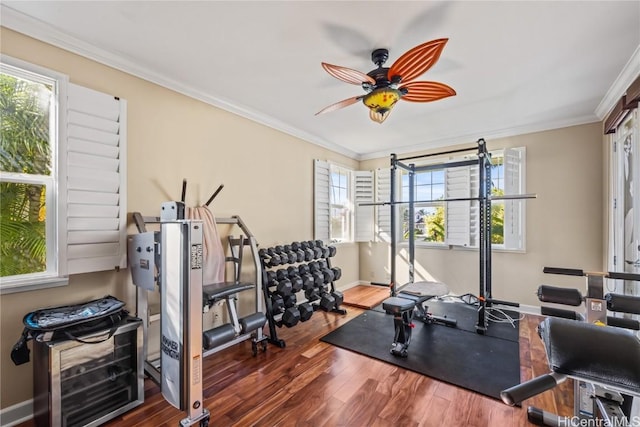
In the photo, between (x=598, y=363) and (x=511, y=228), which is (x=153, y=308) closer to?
(x=598, y=363)

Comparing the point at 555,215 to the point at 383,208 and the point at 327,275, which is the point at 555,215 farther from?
the point at 327,275

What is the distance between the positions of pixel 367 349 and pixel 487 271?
186 cm

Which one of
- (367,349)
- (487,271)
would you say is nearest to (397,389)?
(367,349)

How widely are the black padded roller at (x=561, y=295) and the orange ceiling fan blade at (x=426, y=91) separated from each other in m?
1.47

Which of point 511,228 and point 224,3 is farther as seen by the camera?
point 511,228

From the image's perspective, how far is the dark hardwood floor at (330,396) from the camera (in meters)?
1.77

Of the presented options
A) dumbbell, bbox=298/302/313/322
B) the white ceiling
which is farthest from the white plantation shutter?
dumbbell, bbox=298/302/313/322

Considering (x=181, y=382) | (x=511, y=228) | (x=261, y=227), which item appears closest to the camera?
(x=181, y=382)

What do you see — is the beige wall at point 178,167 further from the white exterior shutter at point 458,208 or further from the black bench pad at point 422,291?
the white exterior shutter at point 458,208

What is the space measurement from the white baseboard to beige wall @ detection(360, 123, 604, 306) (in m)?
4.77

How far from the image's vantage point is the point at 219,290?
2266 millimetres

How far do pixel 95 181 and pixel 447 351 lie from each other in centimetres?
337

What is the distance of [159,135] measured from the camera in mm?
2453

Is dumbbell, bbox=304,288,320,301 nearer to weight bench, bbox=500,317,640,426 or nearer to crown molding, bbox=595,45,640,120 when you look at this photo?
weight bench, bbox=500,317,640,426
